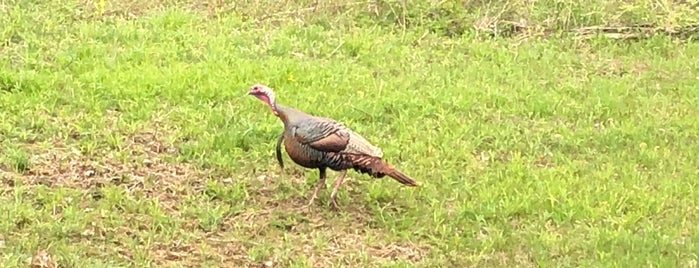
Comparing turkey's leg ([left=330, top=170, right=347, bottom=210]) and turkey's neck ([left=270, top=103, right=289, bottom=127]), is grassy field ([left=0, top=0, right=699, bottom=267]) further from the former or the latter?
turkey's neck ([left=270, top=103, right=289, bottom=127])

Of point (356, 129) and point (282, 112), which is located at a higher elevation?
point (282, 112)

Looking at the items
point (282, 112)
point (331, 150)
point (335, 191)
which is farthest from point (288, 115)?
point (335, 191)

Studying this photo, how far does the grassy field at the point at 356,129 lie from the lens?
570 cm

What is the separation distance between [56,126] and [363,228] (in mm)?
2278

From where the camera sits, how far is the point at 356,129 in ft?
24.5

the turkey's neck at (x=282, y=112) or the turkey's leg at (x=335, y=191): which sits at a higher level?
the turkey's neck at (x=282, y=112)

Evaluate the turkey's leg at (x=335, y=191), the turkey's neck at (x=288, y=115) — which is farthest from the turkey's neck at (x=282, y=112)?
the turkey's leg at (x=335, y=191)

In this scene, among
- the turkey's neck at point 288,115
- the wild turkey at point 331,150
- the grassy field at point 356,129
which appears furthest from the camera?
the turkey's neck at point 288,115

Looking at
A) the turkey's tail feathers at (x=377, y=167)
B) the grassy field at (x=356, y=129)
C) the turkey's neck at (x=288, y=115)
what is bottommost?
the grassy field at (x=356, y=129)

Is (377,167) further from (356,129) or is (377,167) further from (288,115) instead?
(356,129)

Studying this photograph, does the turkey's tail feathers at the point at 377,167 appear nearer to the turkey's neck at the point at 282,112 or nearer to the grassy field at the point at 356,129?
the grassy field at the point at 356,129

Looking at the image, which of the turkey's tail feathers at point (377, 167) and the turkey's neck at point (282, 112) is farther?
the turkey's neck at point (282, 112)

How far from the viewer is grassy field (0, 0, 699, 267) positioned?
5.70 meters

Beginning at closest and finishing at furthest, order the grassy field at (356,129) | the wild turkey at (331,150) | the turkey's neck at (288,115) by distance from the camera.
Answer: the grassy field at (356,129), the wild turkey at (331,150), the turkey's neck at (288,115)
